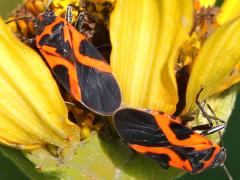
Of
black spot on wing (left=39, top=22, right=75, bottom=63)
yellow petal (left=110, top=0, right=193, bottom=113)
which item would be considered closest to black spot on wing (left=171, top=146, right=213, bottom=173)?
yellow petal (left=110, top=0, right=193, bottom=113)

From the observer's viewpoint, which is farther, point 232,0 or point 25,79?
point 232,0

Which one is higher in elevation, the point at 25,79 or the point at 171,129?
the point at 25,79

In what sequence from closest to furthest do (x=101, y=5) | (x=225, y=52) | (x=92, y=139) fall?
(x=225, y=52), (x=92, y=139), (x=101, y=5)

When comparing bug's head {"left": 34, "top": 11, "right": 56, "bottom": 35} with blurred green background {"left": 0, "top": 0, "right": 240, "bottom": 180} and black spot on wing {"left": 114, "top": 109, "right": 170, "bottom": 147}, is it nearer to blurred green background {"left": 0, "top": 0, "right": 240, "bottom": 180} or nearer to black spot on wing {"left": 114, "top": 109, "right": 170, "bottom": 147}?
black spot on wing {"left": 114, "top": 109, "right": 170, "bottom": 147}

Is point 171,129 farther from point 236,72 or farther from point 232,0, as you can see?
point 232,0

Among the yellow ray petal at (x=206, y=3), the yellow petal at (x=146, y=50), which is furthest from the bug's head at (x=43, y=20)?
the yellow ray petal at (x=206, y=3)

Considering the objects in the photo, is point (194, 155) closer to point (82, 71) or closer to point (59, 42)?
point (82, 71)

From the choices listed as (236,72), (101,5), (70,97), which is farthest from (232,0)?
(70,97)
